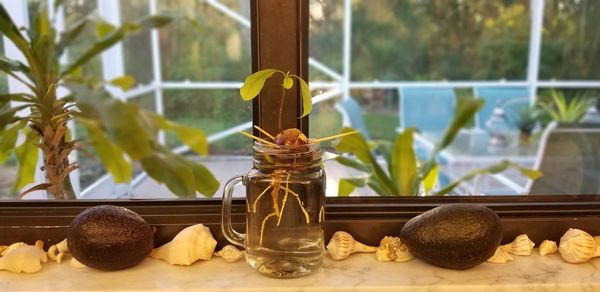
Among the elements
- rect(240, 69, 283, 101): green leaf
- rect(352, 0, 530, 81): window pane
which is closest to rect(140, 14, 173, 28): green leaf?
rect(240, 69, 283, 101): green leaf

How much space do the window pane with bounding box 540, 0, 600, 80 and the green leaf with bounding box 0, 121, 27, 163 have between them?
377cm

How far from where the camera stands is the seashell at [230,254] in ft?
2.22

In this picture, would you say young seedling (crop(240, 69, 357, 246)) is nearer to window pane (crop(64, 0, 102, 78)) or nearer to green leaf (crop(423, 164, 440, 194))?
window pane (crop(64, 0, 102, 78))

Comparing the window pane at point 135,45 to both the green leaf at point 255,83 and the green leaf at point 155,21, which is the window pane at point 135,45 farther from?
the green leaf at point 255,83

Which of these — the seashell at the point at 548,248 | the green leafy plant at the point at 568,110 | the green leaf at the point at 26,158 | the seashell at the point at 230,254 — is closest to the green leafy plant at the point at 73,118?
the green leaf at the point at 26,158

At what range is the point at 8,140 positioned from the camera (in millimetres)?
600

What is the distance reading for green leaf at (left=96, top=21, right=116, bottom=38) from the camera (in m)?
0.50

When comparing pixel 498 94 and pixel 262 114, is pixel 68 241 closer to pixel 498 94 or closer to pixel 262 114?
pixel 262 114

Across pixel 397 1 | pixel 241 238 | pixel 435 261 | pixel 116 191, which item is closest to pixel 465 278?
pixel 435 261

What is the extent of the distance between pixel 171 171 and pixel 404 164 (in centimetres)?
60

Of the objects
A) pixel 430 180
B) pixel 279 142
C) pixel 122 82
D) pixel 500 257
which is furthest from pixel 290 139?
pixel 430 180

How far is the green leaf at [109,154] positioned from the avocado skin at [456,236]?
0.38 meters

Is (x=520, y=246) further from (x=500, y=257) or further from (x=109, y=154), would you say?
(x=109, y=154)

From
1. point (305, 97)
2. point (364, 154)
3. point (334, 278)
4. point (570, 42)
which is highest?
point (570, 42)
